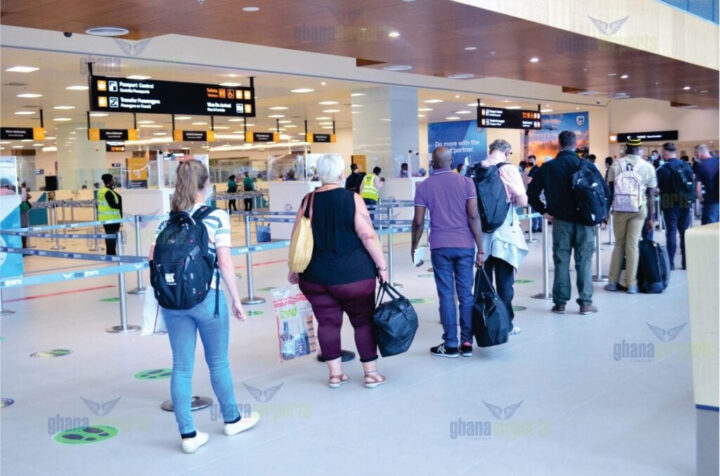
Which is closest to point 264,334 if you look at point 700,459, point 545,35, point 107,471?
point 107,471

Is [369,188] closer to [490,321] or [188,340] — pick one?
[490,321]

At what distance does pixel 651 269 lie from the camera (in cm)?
838

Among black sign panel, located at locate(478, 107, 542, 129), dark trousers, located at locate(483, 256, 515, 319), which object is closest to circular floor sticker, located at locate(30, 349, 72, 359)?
dark trousers, located at locate(483, 256, 515, 319)

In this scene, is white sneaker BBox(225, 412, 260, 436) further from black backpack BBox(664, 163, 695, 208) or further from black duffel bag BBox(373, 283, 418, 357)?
black backpack BBox(664, 163, 695, 208)

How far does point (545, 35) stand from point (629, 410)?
6.71 m

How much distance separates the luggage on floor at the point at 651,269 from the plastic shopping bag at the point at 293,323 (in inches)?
176

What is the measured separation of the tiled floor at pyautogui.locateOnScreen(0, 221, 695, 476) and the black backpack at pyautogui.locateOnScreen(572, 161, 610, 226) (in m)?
0.95

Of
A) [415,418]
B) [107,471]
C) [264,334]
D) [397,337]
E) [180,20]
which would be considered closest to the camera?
[107,471]

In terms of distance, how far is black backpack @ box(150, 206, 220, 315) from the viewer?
3.98 m

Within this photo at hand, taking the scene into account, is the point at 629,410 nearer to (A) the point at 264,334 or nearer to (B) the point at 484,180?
(B) the point at 484,180

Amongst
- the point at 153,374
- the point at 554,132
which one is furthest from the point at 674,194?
the point at 554,132

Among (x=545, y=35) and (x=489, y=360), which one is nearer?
(x=489, y=360)

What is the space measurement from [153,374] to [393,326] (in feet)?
6.43

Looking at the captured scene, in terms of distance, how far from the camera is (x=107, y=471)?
3.96 m
